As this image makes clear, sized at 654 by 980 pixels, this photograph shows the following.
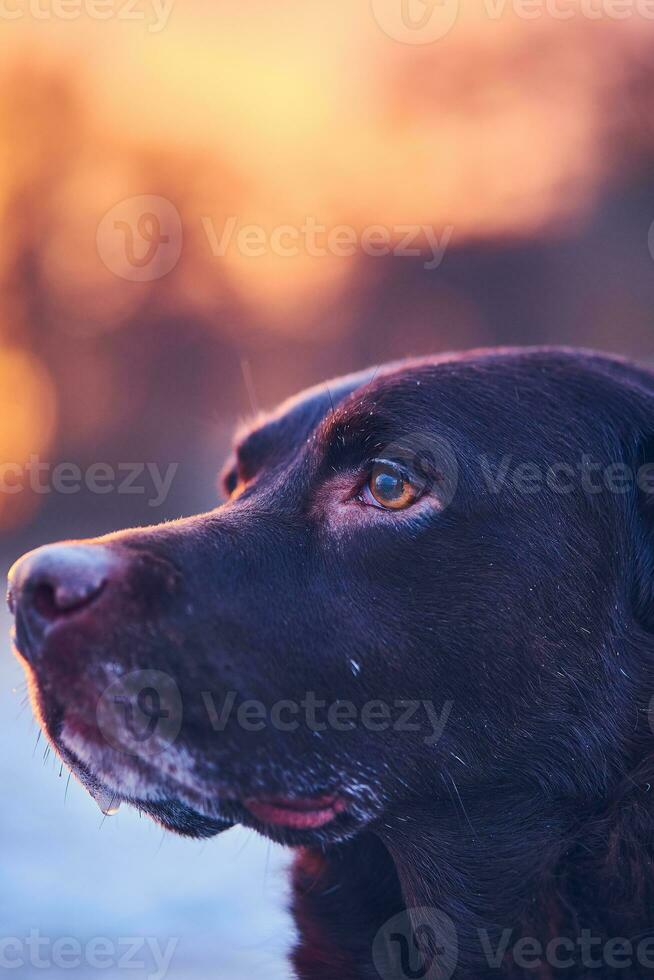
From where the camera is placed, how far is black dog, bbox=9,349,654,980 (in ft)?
7.61

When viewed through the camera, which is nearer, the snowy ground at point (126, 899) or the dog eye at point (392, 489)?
the dog eye at point (392, 489)

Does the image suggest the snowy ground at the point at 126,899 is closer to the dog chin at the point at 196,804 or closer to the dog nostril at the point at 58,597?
the dog chin at the point at 196,804

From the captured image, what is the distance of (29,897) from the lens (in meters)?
4.42

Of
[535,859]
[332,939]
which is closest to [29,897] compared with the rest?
[332,939]

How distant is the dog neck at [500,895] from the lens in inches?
95.0
